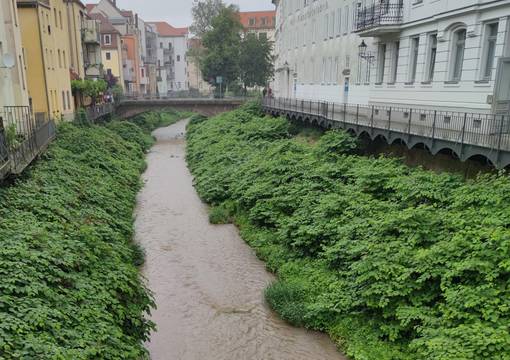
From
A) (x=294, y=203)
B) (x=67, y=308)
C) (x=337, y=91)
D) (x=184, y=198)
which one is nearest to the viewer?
(x=67, y=308)

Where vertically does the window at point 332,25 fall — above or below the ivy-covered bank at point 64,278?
above

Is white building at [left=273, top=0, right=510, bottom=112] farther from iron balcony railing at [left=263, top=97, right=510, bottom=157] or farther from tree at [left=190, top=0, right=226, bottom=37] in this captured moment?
tree at [left=190, top=0, right=226, bottom=37]

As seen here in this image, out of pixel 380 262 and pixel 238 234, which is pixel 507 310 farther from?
pixel 238 234

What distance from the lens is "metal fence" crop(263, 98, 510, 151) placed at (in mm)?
11250

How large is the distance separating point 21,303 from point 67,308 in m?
0.79

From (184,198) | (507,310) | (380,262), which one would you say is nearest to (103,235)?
(380,262)

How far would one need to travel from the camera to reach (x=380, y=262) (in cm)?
1013

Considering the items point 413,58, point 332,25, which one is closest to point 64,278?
point 413,58

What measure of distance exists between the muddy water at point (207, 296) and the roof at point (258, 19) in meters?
83.2

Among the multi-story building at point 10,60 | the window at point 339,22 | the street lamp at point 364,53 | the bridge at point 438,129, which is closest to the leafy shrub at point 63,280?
the multi-story building at point 10,60

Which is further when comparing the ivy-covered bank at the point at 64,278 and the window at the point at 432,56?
the window at the point at 432,56

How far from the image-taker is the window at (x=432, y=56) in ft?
62.0

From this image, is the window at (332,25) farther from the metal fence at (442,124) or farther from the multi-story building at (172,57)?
the multi-story building at (172,57)

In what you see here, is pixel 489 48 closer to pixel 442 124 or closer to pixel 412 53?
pixel 442 124
